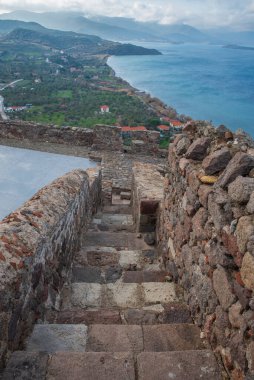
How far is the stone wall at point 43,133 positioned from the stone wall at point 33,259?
747 centimetres

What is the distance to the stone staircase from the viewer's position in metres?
2.15

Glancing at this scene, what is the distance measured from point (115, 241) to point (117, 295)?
75.1 inches

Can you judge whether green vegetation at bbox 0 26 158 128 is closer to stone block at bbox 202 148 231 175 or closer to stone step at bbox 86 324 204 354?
stone block at bbox 202 148 231 175

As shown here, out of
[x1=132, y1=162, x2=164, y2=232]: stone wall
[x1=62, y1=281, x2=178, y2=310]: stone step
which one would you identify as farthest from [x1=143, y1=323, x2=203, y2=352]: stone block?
[x1=132, y1=162, x2=164, y2=232]: stone wall

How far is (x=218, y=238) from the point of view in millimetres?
2514

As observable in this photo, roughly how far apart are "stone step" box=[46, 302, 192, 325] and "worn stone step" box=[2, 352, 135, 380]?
0.72 m

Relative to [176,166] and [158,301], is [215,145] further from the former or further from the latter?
[158,301]

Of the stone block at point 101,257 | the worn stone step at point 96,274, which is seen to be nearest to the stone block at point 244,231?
the worn stone step at point 96,274

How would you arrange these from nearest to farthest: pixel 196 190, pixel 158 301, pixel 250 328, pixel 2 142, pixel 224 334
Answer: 1. pixel 250 328
2. pixel 224 334
3. pixel 196 190
4. pixel 158 301
5. pixel 2 142

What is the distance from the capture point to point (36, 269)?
2.65 metres

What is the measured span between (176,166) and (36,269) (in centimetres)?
203

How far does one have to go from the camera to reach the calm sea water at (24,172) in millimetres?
5812

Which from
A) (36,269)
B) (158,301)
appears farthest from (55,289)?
(158,301)

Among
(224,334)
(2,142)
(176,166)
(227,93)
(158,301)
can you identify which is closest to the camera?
(224,334)
